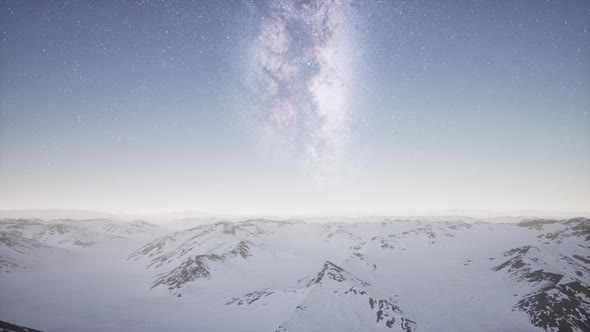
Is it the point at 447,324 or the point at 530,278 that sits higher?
the point at 530,278

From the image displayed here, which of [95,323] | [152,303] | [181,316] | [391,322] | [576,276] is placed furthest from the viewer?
[152,303]

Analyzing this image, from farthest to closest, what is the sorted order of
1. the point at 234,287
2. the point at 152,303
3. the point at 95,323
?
the point at 234,287
the point at 152,303
the point at 95,323

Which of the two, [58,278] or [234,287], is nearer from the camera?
[234,287]

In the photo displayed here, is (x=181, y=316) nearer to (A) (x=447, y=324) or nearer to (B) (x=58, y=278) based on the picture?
(A) (x=447, y=324)

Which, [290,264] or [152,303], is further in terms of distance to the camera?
[290,264]

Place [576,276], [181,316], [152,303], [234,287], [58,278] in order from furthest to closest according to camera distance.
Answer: [58,278] < [234,287] < [152,303] < [576,276] < [181,316]

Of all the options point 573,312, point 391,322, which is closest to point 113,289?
point 391,322

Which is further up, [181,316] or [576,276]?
[576,276]

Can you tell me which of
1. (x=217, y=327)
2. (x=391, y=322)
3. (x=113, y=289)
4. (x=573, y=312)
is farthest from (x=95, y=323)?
(x=573, y=312)

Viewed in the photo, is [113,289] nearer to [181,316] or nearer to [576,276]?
[181,316]
